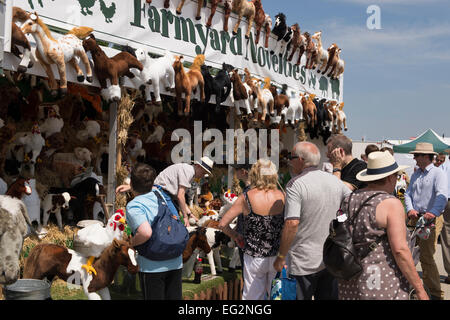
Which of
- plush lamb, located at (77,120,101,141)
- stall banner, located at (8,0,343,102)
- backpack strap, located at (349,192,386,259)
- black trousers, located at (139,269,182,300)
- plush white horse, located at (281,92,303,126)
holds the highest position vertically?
stall banner, located at (8,0,343,102)

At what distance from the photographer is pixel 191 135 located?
11.5 metres

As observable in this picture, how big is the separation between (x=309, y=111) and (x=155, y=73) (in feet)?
20.7

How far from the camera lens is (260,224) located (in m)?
4.09

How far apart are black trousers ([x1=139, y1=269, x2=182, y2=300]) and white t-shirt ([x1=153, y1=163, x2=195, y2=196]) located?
2.18 meters

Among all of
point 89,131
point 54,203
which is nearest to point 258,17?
point 89,131

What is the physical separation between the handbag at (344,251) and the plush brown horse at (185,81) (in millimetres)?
5206

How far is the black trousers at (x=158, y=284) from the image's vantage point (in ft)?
11.3

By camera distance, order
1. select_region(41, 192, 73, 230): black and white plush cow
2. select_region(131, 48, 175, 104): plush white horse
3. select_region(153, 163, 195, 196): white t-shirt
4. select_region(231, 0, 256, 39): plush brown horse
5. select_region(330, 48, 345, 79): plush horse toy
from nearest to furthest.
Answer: select_region(153, 163, 195, 196): white t-shirt, select_region(41, 192, 73, 230): black and white plush cow, select_region(131, 48, 175, 104): plush white horse, select_region(231, 0, 256, 39): plush brown horse, select_region(330, 48, 345, 79): plush horse toy

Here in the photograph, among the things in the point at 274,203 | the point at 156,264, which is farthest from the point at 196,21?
the point at 156,264

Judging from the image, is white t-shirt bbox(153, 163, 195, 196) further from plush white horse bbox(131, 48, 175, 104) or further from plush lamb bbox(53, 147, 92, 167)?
plush lamb bbox(53, 147, 92, 167)

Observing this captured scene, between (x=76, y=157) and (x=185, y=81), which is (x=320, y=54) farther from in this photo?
(x=76, y=157)

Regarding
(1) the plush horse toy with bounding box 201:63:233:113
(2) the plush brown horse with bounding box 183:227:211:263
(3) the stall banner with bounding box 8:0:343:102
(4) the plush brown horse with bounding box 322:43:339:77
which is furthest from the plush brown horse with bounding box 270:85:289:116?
(2) the plush brown horse with bounding box 183:227:211:263

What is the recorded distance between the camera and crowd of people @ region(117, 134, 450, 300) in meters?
2.97

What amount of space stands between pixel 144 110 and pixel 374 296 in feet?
24.7
